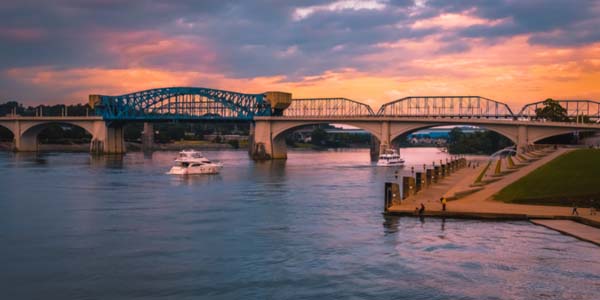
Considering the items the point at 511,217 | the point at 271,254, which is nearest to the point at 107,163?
the point at 511,217

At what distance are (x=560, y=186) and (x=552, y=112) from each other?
111 metres

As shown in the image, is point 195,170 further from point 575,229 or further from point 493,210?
point 575,229

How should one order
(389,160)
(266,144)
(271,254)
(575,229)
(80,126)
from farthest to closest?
1. (80,126)
2. (266,144)
3. (389,160)
4. (575,229)
5. (271,254)

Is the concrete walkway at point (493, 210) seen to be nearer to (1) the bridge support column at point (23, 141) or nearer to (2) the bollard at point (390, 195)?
(2) the bollard at point (390, 195)

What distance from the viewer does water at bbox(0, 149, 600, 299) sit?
29.9 meters

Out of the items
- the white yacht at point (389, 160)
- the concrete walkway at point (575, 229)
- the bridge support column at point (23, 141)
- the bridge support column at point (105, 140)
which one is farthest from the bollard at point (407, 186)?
the bridge support column at point (23, 141)

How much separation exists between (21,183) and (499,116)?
349 feet

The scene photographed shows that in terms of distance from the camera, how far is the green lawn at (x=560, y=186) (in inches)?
1986

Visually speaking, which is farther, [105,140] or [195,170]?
[105,140]

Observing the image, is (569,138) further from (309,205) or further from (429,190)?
(309,205)

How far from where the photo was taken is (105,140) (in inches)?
7032

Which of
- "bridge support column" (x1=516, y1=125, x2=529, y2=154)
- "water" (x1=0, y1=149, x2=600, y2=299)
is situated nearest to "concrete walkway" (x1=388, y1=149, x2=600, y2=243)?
"water" (x1=0, y1=149, x2=600, y2=299)

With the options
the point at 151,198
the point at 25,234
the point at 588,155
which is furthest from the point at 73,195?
the point at 588,155

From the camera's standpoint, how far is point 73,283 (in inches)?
1219
